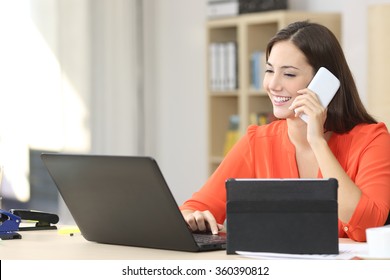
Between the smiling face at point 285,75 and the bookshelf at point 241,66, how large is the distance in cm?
256

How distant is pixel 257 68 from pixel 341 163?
111 inches

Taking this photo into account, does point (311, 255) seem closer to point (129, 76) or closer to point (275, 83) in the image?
point (275, 83)

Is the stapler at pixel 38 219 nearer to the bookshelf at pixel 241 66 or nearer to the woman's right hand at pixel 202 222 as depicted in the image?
the woman's right hand at pixel 202 222

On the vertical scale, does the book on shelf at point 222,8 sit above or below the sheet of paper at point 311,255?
above

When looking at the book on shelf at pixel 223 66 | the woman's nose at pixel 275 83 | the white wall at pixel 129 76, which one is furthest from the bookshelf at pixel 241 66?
the woman's nose at pixel 275 83

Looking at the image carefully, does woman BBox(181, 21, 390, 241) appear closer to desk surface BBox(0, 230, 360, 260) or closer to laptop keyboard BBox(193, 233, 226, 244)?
laptop keyboard BBox(193, 233, 226, 244)

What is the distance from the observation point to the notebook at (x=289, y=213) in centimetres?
179

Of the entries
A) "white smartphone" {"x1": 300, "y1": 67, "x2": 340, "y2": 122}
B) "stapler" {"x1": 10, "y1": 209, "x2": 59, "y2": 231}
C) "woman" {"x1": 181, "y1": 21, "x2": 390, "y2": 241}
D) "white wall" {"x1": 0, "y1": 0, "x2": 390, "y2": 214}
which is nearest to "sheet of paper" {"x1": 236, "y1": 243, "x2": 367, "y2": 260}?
"woman" {"x1": 181, "y1": 21, "x2": 390, "y2": 241}

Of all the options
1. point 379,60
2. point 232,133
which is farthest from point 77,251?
point 232,133

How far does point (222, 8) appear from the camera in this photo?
17.9 feet

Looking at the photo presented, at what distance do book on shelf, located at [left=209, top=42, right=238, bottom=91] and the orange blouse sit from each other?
2.76 meters

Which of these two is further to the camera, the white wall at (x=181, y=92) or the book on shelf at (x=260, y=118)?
the white wall at (x=181, y=92)
